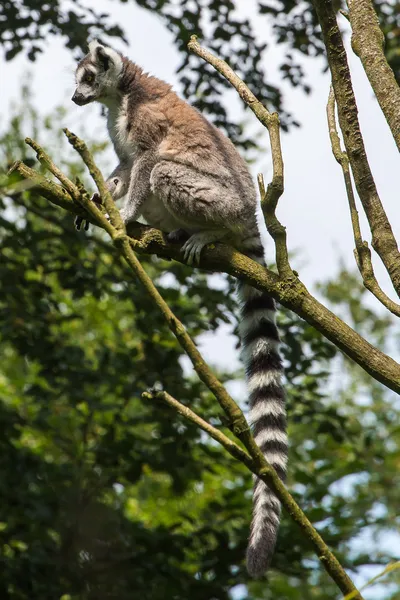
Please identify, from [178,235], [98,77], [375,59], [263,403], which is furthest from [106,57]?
[375,59]

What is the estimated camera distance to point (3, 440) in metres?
6.09

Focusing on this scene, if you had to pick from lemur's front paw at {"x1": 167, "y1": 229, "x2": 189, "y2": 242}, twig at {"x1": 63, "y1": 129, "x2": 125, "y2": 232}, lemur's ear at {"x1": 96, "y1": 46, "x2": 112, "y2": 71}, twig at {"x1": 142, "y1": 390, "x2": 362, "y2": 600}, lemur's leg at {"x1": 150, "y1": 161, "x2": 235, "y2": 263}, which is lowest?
twig at {"x1": 142, "y1": 390, "x2": 362, "y2": 600}

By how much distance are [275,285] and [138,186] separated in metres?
2.04

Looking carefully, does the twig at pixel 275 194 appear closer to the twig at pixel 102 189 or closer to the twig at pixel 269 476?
the twig at pixel 102 189

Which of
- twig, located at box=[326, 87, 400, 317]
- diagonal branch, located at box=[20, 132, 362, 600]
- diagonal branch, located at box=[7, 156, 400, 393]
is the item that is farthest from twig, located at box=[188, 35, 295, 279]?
diagonal branch, located at box=[20, 132, 362, 600]

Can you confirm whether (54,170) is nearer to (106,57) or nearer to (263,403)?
(263,403)

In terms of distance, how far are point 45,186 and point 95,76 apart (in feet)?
8.22

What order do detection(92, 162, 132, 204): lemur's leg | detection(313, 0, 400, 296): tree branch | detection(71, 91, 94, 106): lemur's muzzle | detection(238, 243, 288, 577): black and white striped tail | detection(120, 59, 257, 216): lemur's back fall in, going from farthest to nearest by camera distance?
detection(71, 91, 94, 106): lemur's muzzle < detection(92, 162, 132, 204): lemur's leg < detection(120, 59, 257, 216): lemur's back < detection(238, 243, 288, 577): black and white striped tail < detection(313, 0, 400, 296): tree branch

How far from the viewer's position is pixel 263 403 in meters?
3.81

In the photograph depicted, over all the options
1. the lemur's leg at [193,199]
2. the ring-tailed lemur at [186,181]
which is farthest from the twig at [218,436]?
the lemur's leg at [193,199]

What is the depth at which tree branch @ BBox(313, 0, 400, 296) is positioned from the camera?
2711 mm

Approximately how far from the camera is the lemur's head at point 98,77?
547cm

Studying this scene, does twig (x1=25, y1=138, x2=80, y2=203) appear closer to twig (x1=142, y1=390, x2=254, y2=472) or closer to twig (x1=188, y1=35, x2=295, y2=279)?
twig (x1=188, y1=35, x2=295, y2=279)

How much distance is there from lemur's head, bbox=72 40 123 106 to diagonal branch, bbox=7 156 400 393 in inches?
75.5
